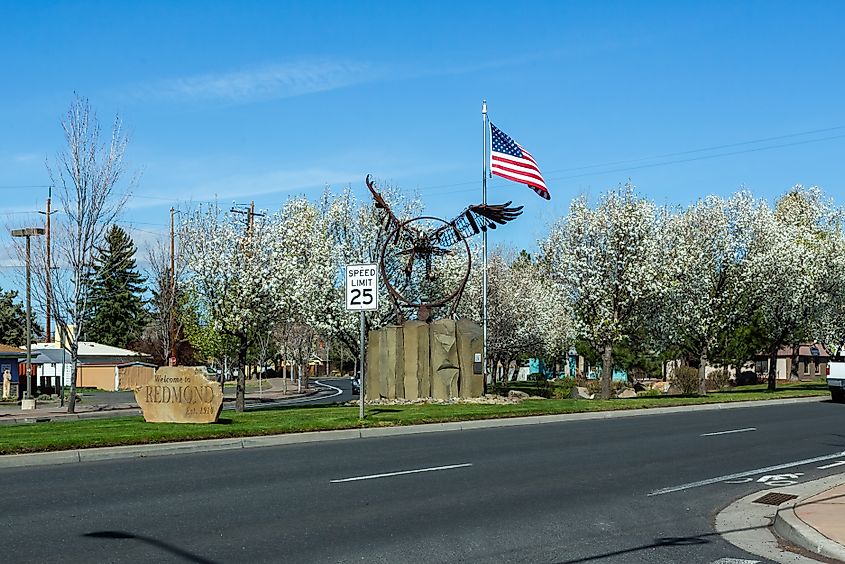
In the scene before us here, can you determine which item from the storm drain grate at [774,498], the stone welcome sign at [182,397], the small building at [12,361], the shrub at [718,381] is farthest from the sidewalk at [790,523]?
the small building at [12,361]

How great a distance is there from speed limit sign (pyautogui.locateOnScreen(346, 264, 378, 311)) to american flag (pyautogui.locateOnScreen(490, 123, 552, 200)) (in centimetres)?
1213

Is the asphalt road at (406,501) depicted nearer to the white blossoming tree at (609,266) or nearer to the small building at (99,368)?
the white blossoming tree at (609,266)

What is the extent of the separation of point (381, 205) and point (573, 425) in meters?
13.5

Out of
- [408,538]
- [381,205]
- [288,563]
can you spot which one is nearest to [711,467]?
[408,538]

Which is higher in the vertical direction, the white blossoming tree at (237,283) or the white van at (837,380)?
the white blossoming tree at (237,283)

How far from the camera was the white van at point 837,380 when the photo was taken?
117ft

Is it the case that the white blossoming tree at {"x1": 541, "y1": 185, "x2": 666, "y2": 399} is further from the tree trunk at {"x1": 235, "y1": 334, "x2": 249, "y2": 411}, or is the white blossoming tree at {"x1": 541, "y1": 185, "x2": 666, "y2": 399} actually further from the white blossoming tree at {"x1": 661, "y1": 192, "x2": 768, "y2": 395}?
the tree trunk at {"x1": 235, "y1": 334, "x2": 249, "y2": 411}

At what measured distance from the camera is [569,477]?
1322 cm

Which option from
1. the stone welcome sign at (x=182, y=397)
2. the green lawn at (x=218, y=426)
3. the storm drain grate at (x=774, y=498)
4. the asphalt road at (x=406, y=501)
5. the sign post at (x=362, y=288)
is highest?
the sign post at (x=362, y=288)

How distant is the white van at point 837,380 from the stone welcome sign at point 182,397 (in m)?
25.0

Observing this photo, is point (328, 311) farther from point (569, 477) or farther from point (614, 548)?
point (614, 548)

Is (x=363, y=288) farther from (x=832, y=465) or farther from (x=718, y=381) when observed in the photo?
(x=718, y=381)

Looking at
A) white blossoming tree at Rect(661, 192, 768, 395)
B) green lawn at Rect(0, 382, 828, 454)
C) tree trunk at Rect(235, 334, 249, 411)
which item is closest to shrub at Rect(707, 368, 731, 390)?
white blossoming tree at Rect(661, 192, 768, 395)

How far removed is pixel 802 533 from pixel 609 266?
27499mm
